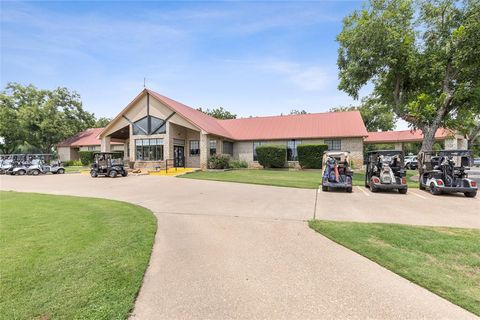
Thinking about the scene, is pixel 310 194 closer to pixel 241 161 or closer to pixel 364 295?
pixel 364 295

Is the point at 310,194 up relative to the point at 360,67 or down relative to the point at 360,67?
down

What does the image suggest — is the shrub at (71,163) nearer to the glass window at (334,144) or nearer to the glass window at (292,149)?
the glass window at (292,149)

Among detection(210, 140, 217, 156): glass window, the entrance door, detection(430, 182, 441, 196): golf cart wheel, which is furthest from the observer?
detection(210, 140, 217, 156): glass window

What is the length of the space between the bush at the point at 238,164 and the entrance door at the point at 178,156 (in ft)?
17.0

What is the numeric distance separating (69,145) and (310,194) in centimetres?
3751

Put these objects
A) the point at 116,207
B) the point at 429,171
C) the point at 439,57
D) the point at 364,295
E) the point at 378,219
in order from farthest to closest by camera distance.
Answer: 1. the point at 439,57
2. the point at 429,171
3. the point at 116,207
4. the point at 378,219
5. the point at 364,295

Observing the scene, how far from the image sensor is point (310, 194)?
10305 millimetres

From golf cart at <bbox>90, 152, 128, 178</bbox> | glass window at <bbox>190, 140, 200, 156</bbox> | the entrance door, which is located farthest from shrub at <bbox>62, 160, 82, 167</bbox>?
glass window at <bbox>190, 140, 200, 156</bbox>

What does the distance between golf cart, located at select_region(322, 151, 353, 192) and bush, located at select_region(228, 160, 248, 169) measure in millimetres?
12313

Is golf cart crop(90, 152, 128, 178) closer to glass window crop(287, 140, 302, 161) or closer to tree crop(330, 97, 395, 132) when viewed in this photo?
glass window crop(287, 140, 302, 161)

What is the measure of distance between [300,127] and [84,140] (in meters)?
30.2

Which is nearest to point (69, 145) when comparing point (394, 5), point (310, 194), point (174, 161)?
point (174, 161)

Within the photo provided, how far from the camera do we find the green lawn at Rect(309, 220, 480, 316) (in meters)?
3.11

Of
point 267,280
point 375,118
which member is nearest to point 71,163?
point 267,280
